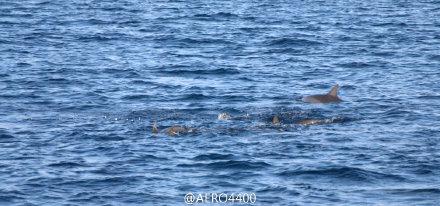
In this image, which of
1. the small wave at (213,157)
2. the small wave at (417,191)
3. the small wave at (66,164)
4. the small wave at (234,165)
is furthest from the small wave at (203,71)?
the small wave at (417,191)

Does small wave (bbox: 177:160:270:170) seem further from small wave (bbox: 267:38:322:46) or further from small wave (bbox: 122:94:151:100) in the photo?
small wave (bbox: 267:38:322:46)

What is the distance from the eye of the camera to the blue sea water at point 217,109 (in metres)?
22.0

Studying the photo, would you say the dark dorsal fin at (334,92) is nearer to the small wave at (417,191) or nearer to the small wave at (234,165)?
the small wave at (234,165)

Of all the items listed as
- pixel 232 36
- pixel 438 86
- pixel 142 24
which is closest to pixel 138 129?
pixel 438 86

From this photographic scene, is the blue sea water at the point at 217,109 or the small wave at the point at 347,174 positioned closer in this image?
the blue sea water at the point at 217,109

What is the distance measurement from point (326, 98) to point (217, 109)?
328 cm

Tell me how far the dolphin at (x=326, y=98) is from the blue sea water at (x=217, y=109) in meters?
0.49

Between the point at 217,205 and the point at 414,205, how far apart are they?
12.6ft

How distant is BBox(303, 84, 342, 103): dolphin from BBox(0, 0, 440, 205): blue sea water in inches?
19.3

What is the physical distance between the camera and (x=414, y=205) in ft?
67.6

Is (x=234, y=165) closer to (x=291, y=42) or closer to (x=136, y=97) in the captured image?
(x=136, y=97)

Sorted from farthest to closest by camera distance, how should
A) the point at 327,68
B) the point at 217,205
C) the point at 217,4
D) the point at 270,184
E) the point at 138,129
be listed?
the point at 217,4 < the point at 327,68 < the point at 138,129 < the point at 270,184 < the point at 217,205

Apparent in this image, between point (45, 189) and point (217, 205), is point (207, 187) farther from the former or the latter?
point (45, 189)

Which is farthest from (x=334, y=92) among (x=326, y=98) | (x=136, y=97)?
(x=136, y=97)
